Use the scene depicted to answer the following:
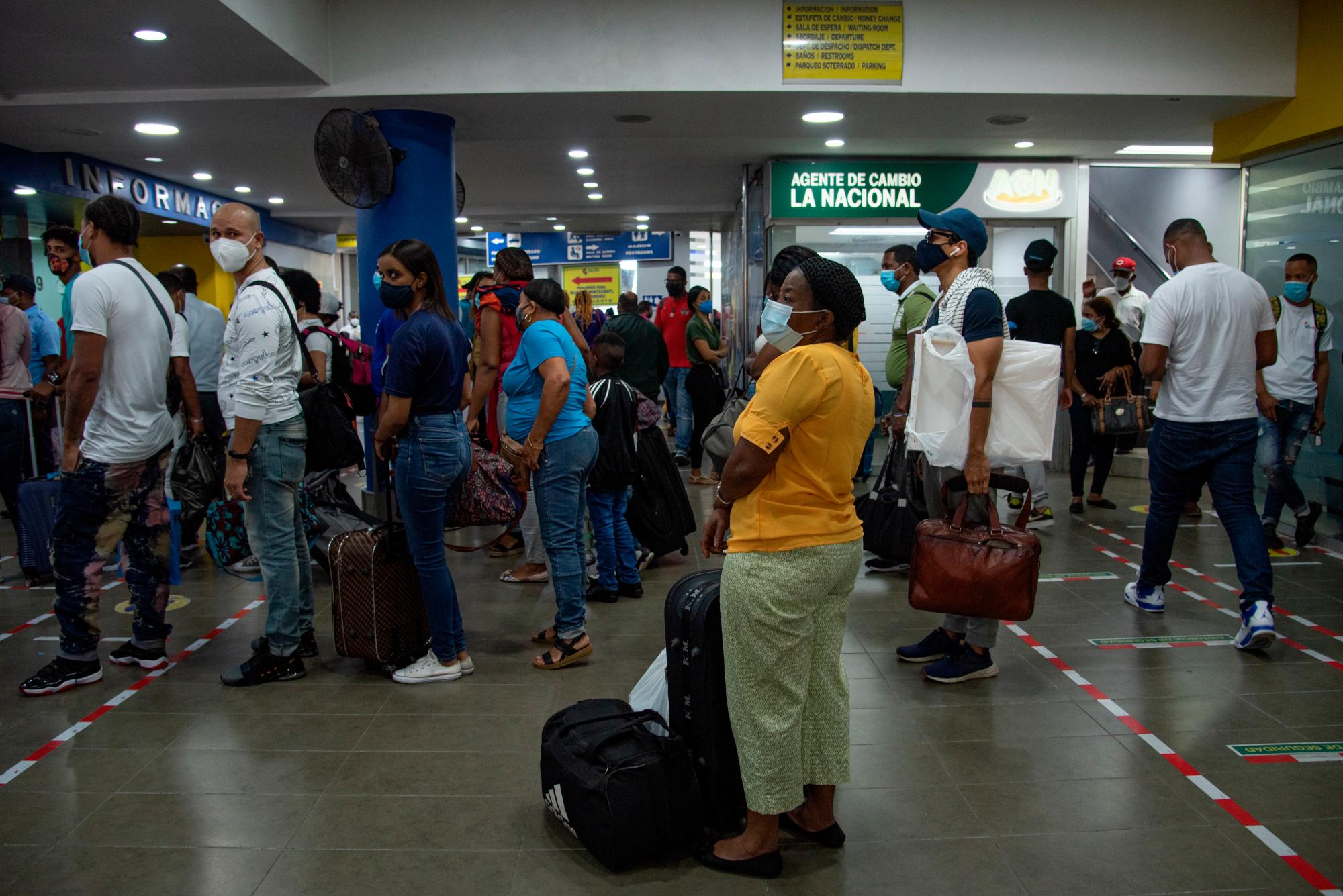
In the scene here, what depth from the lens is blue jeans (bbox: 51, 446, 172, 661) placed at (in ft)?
13.0

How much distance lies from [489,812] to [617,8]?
491cm

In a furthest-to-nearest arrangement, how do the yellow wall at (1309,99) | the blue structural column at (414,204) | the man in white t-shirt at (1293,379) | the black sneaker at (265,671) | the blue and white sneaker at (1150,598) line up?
the blue structural column at (414,204)
the yellow wall at (1309,99)
the man in white t-shirt at (1293,379)
the blue and white sneaker at (1150,598)
the black sneaker at (265,671)

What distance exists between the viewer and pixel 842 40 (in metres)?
6.24

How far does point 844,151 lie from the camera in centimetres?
909

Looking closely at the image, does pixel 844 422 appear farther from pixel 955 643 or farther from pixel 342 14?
pixel 342 14

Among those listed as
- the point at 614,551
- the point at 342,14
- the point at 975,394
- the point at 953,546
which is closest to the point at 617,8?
the point at 342,14

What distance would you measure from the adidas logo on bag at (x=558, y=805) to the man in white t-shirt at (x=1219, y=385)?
3.11 meters

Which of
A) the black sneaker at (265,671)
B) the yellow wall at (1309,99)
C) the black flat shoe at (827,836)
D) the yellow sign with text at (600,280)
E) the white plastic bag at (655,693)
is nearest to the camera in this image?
the black flat shoe at (827,836)

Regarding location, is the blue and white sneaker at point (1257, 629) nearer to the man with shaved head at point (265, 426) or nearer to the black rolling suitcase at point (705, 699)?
the black rolling suitcase at point (705, 699)

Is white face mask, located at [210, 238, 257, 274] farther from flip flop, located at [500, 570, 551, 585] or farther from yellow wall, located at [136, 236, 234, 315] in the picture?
yellow wall, located at [136, 236, 234, 315]

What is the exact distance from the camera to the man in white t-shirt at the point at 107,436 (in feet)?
12.7

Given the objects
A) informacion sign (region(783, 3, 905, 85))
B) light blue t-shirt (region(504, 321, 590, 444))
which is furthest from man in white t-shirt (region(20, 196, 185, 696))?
informacion sign (region(783, 3, 905, 85))

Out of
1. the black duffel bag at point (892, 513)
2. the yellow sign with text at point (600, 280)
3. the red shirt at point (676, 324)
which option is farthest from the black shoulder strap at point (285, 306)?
the yellow sign with text at point (600, 280)

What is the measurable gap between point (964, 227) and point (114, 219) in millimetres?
3308
